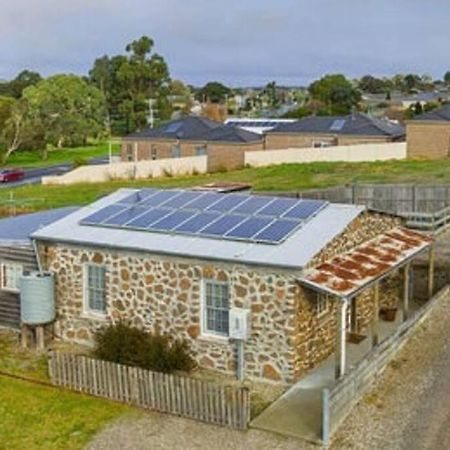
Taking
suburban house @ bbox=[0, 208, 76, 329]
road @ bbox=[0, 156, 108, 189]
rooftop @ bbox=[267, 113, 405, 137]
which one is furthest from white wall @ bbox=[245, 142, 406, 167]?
suburban house @ bbox=[0, 208, 76, 329]

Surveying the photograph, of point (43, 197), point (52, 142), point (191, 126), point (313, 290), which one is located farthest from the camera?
point (52, 142)

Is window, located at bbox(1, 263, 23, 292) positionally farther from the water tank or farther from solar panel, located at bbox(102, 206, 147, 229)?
solar panel, located at bbox(102, 206, 147, 229)

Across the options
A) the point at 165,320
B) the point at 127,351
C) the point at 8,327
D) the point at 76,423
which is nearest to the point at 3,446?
the point at 76,423

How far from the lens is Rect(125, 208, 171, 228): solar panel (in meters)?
20.0

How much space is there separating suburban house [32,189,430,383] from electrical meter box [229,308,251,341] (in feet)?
0.09

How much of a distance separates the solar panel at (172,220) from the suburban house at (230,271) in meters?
0.03

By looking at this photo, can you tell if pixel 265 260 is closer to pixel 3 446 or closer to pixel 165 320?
pixel 165 320

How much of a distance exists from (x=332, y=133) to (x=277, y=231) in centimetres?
4602

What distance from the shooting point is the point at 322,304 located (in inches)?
712

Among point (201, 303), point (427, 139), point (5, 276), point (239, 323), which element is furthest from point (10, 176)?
point (239, 323)

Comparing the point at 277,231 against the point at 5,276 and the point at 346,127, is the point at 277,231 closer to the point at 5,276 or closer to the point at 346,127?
the point at 5,276

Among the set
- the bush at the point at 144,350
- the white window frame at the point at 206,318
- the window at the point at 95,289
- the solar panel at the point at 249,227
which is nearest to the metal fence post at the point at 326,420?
the white window frame at the point at 206,318

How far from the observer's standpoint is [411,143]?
60375mm

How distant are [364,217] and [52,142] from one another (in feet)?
266
